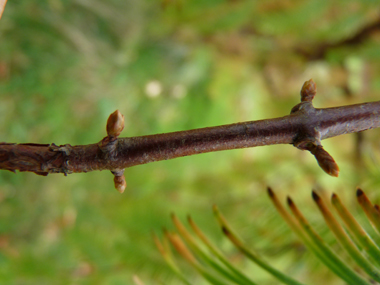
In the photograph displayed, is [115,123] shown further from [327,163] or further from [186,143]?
[327,163]

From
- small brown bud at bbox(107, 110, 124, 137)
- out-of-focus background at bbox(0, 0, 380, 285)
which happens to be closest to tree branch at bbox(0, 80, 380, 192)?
small brown bud at bbox(107, 110, 124, 137)

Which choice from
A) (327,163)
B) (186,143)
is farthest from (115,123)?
(327,163)

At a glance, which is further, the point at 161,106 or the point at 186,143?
the point at 161,106

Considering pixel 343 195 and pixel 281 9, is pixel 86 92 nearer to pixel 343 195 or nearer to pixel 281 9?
pixel 281 9

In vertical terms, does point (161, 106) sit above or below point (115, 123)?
above

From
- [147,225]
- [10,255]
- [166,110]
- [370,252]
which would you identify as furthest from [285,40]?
[10,255]

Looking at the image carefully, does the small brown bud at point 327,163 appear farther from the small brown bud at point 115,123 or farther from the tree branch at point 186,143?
→ the small brown bud at point 115,123
